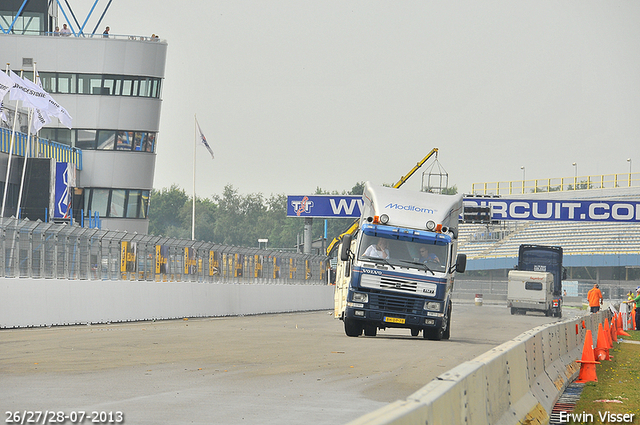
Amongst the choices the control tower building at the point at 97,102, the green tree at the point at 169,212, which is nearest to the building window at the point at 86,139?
the control tower building at the point at 97,102

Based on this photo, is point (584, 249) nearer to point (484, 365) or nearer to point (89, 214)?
point (89, 214)

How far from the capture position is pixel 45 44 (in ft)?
185

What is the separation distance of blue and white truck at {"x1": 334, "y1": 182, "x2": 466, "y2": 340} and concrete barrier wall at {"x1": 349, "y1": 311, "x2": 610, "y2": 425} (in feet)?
17.8

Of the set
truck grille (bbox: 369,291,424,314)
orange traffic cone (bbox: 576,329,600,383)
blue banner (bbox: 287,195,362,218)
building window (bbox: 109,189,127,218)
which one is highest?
blue banner (bbox: 287,195,362,218)

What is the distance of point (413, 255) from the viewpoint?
67.8ft

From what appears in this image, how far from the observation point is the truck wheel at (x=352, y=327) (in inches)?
845

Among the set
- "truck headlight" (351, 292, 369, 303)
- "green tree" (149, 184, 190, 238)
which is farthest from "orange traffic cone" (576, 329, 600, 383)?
"green tree" (149, 184, 190, 238)

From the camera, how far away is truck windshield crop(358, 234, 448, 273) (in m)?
20.6

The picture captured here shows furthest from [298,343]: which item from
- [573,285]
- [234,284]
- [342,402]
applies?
[573,285]

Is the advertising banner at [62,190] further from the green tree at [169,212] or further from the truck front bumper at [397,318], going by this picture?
the green tree at [169,212]

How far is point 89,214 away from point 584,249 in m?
47.5

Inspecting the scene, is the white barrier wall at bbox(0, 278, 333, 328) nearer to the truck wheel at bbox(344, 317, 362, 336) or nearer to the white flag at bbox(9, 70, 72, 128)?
the truck wheel at bbox(344, 317, 362, 336)

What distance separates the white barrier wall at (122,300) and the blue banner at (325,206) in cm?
2079

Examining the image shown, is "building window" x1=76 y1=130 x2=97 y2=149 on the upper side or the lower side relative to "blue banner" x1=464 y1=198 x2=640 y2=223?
upper
